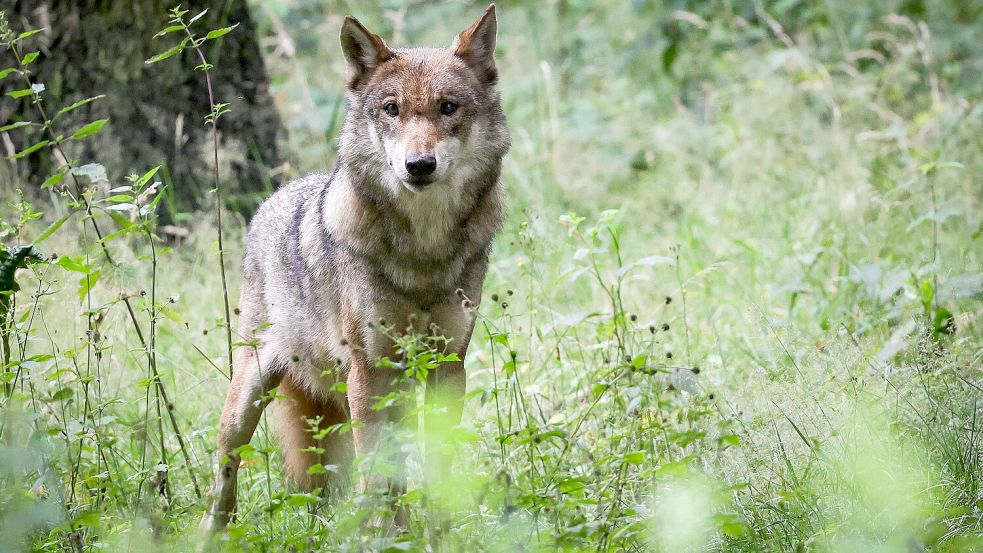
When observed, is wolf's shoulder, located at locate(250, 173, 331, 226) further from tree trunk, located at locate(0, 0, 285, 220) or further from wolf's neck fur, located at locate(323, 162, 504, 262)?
tree trunk, located at locate(0, 0, 285, 220)

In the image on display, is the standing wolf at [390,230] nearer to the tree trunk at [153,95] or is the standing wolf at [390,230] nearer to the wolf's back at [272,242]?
the wolf's back at [272,242]

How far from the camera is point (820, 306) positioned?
16.9 feet

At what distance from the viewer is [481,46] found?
3924 millimetres

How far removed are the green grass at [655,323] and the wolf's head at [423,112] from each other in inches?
15.6

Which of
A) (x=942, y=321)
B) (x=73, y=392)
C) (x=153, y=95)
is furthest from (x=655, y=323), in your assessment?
(x=153, y=95)

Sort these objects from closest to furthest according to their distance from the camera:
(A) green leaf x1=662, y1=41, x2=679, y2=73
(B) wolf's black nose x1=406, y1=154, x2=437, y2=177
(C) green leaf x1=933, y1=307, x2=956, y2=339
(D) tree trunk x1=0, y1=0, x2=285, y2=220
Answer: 1. (B) wolf's black nose x1=406, y1=154, x2=437, y2=177
2. (C) green leaf x1=933, y1=307, x2=956, y2=339
3. (D) tree trunk x1=0, y1=0, x2=285, y2=220
4. (A) green leaf x1=662, y1=41, x2=679, y2=73

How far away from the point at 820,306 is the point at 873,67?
402 centimetres

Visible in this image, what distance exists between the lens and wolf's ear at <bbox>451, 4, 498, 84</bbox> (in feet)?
12.7

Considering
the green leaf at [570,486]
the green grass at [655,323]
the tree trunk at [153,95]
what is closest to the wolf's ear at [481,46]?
the green grass at [655,323]

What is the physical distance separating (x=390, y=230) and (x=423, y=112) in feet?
1.55

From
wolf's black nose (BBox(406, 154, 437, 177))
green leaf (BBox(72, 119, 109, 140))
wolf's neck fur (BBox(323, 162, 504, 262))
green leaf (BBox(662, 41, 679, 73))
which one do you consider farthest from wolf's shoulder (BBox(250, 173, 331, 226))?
green leaf (BBox(662, 41, 679, 73))

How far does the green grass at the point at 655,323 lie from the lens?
2.90 meters

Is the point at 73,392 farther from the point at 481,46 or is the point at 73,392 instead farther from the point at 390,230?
the point at 481,46

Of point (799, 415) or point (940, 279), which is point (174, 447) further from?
point (940, 279)
